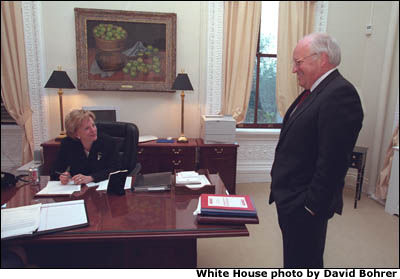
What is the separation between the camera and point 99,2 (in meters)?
3.39

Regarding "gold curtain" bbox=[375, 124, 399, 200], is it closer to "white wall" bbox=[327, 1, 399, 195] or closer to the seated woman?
"white wall" bbox=[327, 1, 399, 195]

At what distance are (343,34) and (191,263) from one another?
12.3 feet

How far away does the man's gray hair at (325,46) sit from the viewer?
1.25 metres

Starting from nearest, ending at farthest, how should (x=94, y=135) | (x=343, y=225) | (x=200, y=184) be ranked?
(x=200, y=184) < (x=94, y=135) < (x=343, y=225)

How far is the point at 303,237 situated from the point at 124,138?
150 centimetres

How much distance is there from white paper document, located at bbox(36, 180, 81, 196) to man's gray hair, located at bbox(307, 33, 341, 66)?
1.50m

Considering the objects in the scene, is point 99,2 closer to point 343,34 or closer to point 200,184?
point 200,184

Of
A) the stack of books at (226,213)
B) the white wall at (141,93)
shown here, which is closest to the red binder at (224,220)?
the stack of books at (226,213)

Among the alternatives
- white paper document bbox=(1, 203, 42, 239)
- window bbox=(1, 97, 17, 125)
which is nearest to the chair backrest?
white paper document bbox=(1, 203, 42, 239)

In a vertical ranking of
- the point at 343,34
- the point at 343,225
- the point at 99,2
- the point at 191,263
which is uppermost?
the point at 99,2

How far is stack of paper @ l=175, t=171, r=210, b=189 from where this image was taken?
5.21 feet

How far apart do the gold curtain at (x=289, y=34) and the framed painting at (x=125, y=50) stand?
58.2 inches

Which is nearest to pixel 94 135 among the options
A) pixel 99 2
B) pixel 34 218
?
pixel 34 218

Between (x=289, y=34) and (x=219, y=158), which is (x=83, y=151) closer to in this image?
(x=219, y=158)
